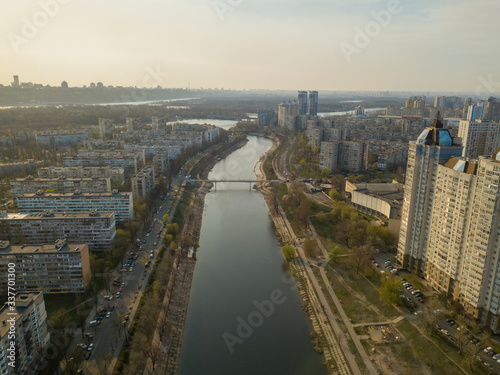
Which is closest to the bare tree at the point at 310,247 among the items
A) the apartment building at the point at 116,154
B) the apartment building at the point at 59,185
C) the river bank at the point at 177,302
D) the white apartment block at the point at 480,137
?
the river bank at the point at 177,302

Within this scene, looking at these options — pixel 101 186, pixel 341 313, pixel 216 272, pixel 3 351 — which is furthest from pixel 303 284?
pixel 101 186

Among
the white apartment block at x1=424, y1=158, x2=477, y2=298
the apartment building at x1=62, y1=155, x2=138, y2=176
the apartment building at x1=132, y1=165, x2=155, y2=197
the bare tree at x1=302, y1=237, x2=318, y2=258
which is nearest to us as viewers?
the white apartment block at x1=424, y1=158, x2=477, y2=298

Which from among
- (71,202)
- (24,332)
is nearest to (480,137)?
(71,202)

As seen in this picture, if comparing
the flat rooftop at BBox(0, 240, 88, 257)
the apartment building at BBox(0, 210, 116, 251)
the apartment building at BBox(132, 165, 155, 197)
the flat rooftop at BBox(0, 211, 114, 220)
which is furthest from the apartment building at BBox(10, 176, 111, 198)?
the flat rooftop at BBox(0, 240, 88, 257)

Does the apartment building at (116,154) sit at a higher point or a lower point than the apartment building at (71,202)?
higher

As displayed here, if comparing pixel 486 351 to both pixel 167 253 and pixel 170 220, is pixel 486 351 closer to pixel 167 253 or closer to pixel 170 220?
pixel 167 253

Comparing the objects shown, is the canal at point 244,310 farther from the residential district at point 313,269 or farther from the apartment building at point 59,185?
the apartment building at point 59,185

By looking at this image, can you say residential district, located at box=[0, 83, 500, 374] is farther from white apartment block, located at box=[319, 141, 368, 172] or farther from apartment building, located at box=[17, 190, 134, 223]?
white apartment block, located at box=[319, 141, 368, 172]

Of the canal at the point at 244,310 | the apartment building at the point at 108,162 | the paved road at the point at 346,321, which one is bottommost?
the canal at the point at 244,310
